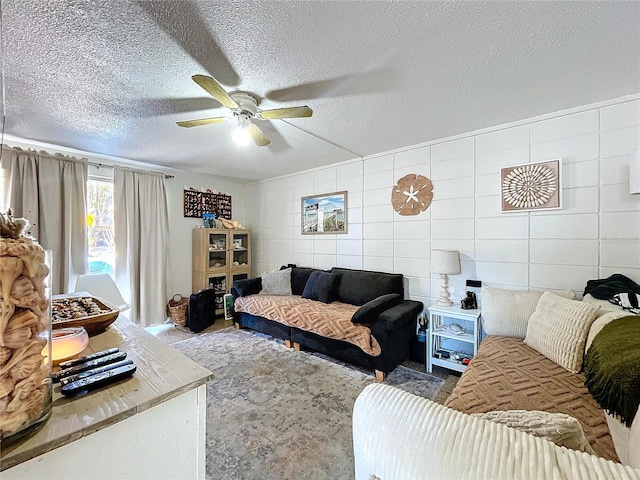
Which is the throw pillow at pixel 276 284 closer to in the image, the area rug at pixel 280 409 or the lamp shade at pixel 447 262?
the area rug at pixel 280 409

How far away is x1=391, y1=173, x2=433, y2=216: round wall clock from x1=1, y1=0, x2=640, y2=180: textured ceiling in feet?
2.11

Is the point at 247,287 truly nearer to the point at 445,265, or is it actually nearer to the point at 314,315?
the point at 314,315

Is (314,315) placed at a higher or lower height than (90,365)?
lower

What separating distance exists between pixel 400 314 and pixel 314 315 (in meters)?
Answer: 0.92

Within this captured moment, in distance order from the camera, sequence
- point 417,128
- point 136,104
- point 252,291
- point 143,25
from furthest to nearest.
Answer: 1. point 252,291
2. point 417,128
3. point 136,104
4. point 143,25

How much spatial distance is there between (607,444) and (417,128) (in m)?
2.52

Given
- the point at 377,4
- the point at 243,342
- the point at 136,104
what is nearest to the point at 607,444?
the point at 377,4

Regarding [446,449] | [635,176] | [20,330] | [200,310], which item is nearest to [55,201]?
[200,310]

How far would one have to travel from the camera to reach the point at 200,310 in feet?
12.8

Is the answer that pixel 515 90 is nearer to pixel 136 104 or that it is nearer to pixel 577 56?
pixel 577 56

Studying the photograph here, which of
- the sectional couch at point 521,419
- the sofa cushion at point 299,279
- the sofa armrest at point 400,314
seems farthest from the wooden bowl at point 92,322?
the sofa cushion at point 299,279

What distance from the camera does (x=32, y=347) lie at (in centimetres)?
58

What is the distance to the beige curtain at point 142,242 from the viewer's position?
12.0 ft

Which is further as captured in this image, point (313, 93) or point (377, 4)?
point (313, 93)
